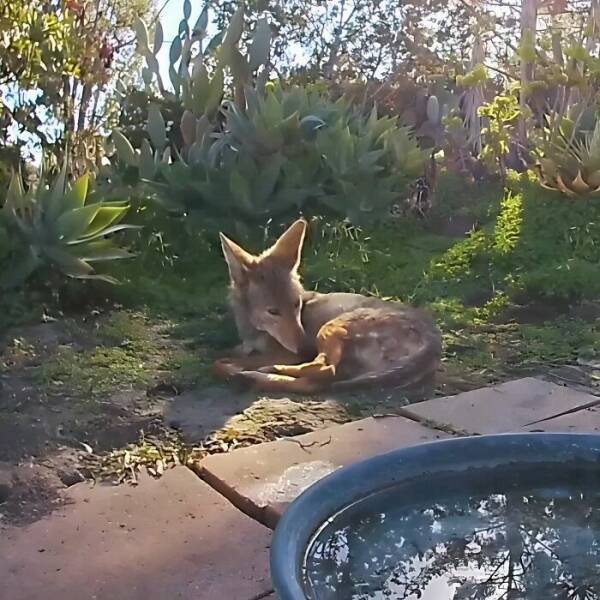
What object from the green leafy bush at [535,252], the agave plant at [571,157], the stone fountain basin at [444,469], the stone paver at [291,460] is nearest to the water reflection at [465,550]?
the stone fountain basin at [444,469]

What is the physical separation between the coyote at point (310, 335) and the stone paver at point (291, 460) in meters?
0.53

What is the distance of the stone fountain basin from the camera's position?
1670mm

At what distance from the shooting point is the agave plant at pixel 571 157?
6.66 meters

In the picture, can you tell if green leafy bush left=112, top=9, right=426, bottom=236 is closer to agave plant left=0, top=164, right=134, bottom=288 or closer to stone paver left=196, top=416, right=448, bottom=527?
agave plant left=0, top=164, right=134, bottom=288

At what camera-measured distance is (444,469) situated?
182cm

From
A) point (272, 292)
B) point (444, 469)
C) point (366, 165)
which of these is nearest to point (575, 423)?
point (444, 469)

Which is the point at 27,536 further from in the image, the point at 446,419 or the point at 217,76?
the point at 217,76

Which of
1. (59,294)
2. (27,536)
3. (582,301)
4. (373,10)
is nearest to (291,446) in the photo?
(27,536)

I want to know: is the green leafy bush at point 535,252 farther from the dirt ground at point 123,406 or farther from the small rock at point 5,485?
the small rock at point 5,485

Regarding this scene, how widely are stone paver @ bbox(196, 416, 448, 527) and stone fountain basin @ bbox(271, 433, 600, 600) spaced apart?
62cm

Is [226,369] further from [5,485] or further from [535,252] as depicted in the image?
[535,252]

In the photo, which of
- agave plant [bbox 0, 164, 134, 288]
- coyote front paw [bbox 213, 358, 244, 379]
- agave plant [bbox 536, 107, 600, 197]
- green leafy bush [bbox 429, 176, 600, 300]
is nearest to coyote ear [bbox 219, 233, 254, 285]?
coyote front paw [bbox 213, 358, 244, 379]

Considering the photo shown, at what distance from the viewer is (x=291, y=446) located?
9.21ft

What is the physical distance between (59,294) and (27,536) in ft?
8.65
